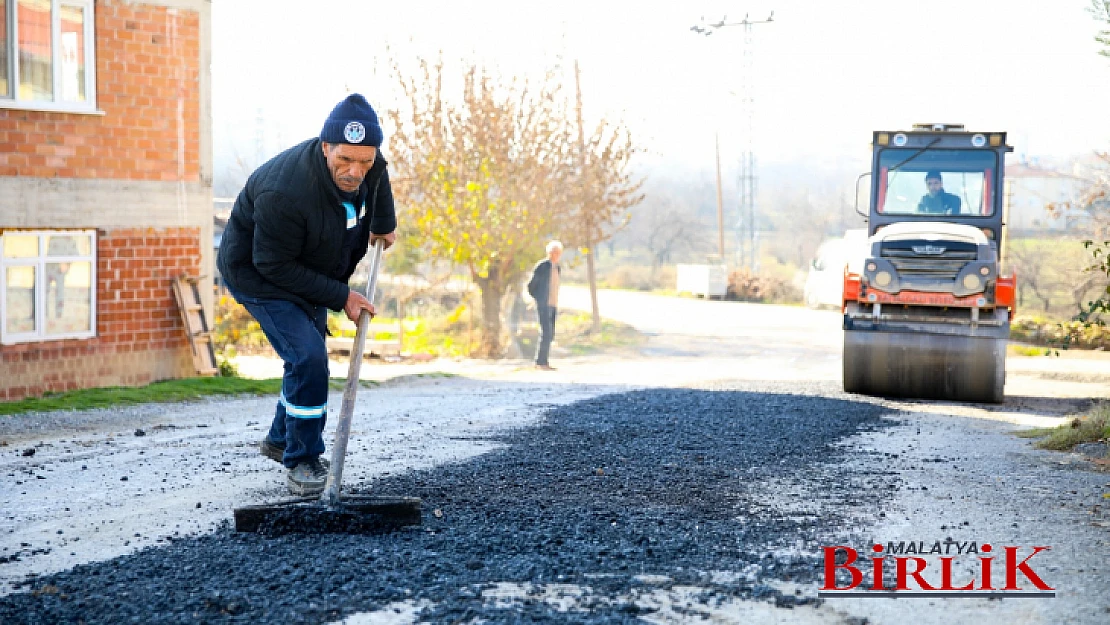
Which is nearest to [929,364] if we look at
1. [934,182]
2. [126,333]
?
[934,182]

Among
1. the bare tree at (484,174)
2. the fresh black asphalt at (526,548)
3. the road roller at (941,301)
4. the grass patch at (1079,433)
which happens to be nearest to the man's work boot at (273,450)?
the fresh black asphalt at (526,548)

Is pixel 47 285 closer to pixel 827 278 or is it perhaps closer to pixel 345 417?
pixel 345 417

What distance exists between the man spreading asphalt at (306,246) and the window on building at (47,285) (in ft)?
29.3

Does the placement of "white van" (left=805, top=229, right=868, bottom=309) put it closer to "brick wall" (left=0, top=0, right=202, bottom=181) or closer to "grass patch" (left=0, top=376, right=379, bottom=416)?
"grass patch" (left=0, top=376, right=379, bottom=416)

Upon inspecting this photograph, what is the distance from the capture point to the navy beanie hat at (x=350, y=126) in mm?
5594

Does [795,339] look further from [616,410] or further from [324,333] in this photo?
[324,333]

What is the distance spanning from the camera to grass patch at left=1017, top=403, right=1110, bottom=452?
8.97 meters

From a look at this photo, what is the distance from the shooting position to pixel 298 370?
587 centimetres

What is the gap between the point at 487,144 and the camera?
23828mm

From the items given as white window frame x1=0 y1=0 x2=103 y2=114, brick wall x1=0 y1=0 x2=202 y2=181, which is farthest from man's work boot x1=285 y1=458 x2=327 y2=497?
white window frame x1=0 y1=0 x2=103 y2=114

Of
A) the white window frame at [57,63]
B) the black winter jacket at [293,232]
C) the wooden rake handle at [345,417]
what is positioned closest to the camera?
the wooden rake handle at [345,417]

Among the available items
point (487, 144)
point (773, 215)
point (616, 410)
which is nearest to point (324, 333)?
point (616, 410)

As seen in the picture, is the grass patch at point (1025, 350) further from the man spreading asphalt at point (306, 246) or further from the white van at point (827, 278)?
the man spreading asphalt at point (306, 246)

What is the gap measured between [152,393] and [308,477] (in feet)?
25.1
